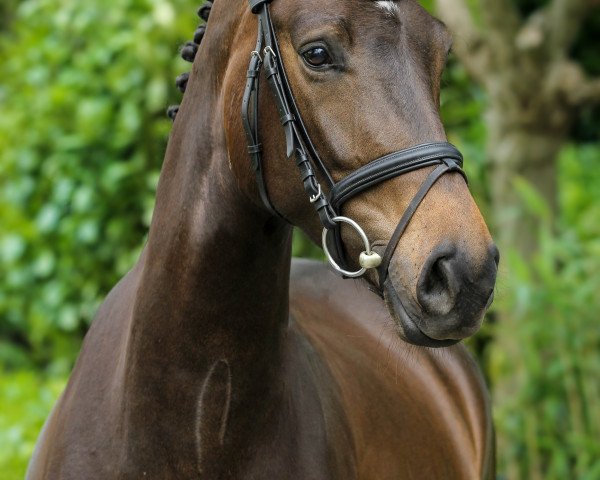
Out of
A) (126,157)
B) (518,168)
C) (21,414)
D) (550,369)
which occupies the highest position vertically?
(126,157)

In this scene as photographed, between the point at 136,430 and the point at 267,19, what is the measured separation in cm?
95

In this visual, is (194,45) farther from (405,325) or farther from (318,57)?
(405,325)

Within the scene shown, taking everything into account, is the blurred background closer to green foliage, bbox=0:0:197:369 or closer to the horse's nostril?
green foliage, bbox=0:0:197:369

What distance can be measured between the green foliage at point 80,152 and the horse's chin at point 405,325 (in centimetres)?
394

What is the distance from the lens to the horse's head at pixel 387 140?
1.87 m

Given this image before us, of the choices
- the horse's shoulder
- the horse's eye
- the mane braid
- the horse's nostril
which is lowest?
the horse's shoulder

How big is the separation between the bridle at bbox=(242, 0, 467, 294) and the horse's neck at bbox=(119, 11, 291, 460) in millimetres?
135

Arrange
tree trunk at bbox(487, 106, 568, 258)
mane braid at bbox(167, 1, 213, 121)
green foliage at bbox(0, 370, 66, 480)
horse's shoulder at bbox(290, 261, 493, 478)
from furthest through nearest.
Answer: tree trunk at bbox(487, 106, 568, 258)
green foliage at bbox(0, 370, 66, 480)
horse's shoulder at bbox(290, 261, 493, 478)
mane braid at bbox(167, 1, 213, 121)

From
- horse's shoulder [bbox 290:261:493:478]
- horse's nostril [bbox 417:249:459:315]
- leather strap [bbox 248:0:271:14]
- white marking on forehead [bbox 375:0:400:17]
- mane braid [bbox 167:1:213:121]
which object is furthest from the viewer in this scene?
horse's shoulder [bbox 290:261:493:478]

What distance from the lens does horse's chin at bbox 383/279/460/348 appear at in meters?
1.95

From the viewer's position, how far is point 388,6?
2045 millimetres

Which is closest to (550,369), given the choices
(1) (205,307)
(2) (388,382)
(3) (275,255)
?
(2) (388,382)

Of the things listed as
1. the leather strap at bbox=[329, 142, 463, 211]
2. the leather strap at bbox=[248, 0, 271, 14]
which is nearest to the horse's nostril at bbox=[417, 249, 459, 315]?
the leather strap at bbox=[329, 142, 463, 211]

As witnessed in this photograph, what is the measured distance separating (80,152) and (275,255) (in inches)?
158
